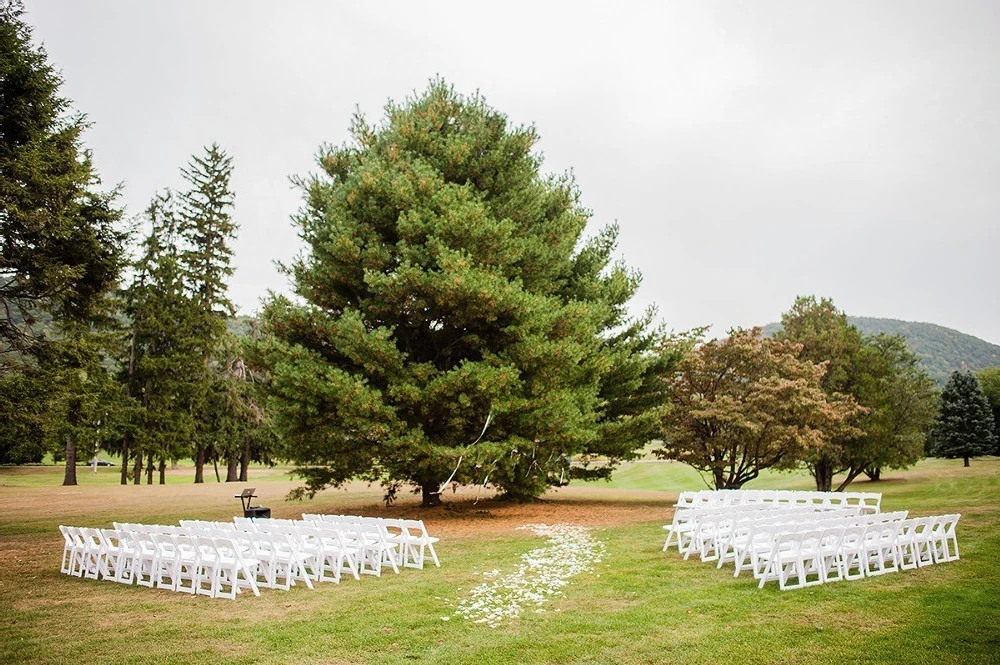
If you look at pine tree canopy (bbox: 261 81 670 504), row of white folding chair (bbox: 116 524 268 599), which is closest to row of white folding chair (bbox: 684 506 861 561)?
pine tree canopy (bbox: 261 81 670 504)

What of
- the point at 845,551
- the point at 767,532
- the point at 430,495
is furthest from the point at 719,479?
the point at 845,551

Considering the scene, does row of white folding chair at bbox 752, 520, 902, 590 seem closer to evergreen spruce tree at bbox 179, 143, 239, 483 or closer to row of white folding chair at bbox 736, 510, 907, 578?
row of white folding chair at bbox 736, 510, 907, 578

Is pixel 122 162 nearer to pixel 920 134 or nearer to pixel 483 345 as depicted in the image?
pixel 483 345

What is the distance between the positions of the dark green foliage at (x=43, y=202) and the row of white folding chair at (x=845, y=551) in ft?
55.4

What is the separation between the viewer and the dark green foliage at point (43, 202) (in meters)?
15.0

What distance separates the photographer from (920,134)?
19.6 meters

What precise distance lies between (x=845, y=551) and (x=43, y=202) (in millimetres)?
18579

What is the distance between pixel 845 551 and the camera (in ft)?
28.0

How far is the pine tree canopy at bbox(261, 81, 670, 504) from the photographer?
16031mm

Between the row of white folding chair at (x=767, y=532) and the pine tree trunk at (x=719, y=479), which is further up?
the row of white folding chair at (x=767, y=532)

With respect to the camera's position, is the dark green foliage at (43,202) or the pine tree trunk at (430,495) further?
the pine tree trunk at (430,495)

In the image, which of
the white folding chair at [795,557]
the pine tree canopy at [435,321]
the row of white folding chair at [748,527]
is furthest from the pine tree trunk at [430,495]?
the white folding chair at [795,557]

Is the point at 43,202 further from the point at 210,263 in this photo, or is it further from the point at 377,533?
the point at 210,263

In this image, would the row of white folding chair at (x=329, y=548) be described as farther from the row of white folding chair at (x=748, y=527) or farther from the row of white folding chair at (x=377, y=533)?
the row of white folding chair at (x=748, y=527)
